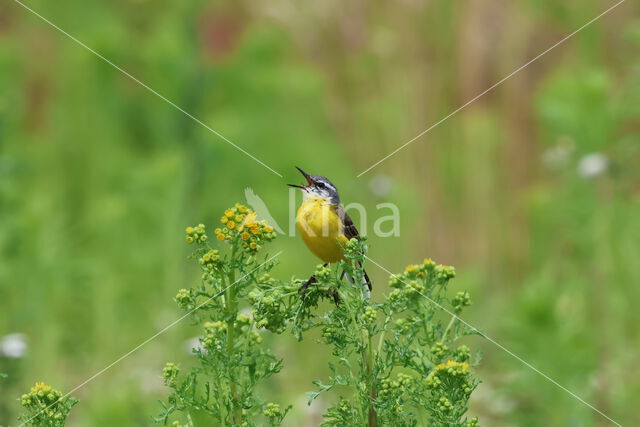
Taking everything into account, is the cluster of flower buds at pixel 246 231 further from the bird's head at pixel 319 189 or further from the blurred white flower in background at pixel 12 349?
the blurred white flower in background at pixel 12 349

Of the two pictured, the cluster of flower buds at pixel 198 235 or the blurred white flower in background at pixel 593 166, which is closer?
the cluster of flower buds at pixel 198 235

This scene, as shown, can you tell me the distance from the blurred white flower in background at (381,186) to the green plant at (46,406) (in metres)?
3.40

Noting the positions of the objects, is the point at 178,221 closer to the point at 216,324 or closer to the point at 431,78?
the point at 431,78

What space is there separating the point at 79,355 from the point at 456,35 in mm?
2801

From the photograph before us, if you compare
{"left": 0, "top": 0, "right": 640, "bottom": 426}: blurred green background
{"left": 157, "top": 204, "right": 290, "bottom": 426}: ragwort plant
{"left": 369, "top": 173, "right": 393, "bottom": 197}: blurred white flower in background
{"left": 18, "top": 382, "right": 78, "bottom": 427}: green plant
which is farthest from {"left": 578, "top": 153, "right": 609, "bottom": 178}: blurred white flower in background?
{"left": 18, "top": 382, "right": 78, "bottom": 427}: green plant

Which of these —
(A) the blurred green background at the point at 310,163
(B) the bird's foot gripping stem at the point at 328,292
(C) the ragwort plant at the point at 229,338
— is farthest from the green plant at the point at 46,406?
(A) the blurred green background at the point at 310,163

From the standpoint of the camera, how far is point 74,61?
17.6 feet

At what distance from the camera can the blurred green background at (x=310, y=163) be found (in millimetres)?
4090

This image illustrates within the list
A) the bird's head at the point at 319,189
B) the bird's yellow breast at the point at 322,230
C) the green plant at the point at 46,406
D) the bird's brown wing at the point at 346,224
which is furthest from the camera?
the bird's head at the point at 319,189

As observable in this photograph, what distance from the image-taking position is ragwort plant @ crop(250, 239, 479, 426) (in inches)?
55.4

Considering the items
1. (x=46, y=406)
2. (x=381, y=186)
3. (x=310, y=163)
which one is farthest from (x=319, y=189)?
(x=310, y=163)

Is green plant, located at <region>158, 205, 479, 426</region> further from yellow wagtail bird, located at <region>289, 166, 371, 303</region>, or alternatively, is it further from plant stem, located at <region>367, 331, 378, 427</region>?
yellow wagtail bird, located at <region>289, 166, 371, 303</region>

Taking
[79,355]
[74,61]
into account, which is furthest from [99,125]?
[79,355]

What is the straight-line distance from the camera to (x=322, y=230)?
7.13 feet
